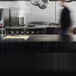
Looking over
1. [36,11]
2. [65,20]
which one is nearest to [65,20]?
[65,20]

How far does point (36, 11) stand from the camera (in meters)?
5.48

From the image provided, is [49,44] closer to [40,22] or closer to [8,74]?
[8,74]

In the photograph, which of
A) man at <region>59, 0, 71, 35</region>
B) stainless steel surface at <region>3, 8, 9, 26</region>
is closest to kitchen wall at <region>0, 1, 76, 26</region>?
stainless steel surface at <region>3, 8, 9, 26</region>

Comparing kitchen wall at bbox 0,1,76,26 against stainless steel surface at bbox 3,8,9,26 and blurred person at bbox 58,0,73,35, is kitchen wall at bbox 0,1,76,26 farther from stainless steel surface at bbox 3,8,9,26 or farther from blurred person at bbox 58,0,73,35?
blurred person at bbox 58,0,73,35

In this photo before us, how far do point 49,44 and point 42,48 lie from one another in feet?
0.37

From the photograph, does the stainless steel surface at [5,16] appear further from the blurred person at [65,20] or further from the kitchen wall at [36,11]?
the blurred person at [65,20]

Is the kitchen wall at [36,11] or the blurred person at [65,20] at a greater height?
the kitchen wall at [36,11]

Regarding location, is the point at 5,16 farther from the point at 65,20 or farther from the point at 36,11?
the point at 65,20

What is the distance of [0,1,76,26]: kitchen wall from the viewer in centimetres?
546

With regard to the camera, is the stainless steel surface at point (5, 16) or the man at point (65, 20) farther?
the stainless steel surface at point (5, 16)

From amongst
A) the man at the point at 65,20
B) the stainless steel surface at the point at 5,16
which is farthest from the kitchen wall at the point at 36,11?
the man at the point at 65,20

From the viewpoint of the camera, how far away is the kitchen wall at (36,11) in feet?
17.9

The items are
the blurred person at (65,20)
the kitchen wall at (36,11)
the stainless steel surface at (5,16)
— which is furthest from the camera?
the kitchen wall at (36,11)

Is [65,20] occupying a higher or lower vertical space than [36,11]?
lower
